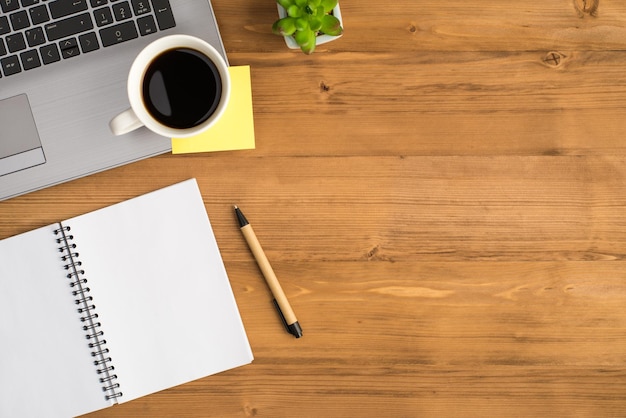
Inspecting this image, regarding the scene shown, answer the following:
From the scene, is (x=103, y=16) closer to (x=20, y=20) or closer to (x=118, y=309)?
(x=20, y=20)

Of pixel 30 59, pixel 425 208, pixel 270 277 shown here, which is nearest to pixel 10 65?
pixel 30 59

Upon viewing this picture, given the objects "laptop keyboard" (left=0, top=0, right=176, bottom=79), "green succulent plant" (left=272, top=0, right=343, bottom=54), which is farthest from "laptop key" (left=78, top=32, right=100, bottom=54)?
"green succulent plant" (left=272, top=0, right=343, bottom=54)

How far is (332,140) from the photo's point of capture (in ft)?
2.30

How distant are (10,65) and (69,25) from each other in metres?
0.09

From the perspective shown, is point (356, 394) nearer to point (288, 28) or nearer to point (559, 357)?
point (559, 357)

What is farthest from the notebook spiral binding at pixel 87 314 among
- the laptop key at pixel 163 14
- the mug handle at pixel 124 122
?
the laptop key at pixel 163 14

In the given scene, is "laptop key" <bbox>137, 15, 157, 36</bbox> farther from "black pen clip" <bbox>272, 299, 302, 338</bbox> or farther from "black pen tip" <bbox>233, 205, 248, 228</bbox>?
"black pen clip" <bbox>272, 299, 302, 338</bbox>

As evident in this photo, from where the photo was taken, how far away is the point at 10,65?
650mm

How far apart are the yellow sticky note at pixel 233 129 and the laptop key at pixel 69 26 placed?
0.17 metres

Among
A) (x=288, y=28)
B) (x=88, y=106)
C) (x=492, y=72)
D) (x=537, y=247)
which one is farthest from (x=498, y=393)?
(x=88, y=106)

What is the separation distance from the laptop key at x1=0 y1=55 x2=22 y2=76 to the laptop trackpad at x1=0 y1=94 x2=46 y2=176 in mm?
29

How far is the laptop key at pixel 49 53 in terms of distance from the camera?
0.65 meters

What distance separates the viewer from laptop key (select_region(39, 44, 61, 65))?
2.13 feet

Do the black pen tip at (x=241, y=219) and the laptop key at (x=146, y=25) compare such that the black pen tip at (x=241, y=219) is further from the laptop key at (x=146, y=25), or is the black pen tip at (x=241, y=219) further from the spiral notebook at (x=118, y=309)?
the laptop key at (x=146, y=25)
